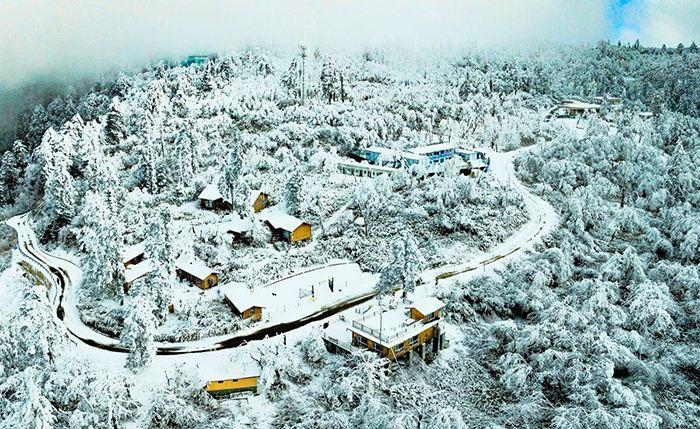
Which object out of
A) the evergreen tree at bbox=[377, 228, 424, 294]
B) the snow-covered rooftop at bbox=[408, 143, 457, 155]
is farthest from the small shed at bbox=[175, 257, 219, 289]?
the snow-covered rooftop at bbox=[408, 143, 457, 155]

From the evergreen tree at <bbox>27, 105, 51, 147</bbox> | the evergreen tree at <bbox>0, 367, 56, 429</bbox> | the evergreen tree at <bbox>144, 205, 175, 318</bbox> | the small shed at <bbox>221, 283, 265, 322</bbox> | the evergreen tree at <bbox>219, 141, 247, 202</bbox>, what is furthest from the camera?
the evergreen tree at <bbox>27, 105, 51, 147</bbox>

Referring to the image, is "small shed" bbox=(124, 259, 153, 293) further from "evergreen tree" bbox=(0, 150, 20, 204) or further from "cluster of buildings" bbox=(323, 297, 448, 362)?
"evergreen tree" bbox=(0, 150, 20, 204)

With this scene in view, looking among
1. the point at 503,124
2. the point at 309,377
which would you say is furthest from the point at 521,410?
the point at 503,124

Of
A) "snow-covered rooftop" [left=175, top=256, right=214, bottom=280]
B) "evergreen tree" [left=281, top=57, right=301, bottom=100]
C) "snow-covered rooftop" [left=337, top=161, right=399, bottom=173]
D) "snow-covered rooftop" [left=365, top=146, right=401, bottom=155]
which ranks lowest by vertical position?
"snow-covered rooftop" [left=175, top=256, right=214, bottom=280]

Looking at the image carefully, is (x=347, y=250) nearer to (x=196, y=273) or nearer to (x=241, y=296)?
(x=241, y=296)

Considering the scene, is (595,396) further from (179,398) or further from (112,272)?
(112,272)
